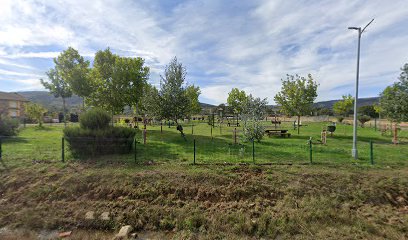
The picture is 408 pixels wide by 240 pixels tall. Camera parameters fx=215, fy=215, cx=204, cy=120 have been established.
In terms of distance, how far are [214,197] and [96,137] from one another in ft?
20.0

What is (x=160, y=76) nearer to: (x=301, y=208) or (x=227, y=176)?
(x=227, y=176)

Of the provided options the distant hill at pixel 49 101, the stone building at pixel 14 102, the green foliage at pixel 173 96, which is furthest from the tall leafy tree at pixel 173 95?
the distant hill at pixel 49 101

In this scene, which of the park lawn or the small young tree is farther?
the small young tree

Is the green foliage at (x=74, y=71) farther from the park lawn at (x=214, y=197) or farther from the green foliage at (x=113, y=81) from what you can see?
the park lawn at (x=214, y=197)

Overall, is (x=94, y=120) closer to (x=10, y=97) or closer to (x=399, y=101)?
(x=399, y=101)

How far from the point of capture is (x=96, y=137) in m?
9.42

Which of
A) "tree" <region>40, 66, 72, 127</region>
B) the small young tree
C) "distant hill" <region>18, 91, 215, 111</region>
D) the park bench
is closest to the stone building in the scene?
"distant hill" <region>18, 91, 215, 111</region>

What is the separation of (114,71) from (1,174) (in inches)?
600

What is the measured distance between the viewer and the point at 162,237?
5027 mm

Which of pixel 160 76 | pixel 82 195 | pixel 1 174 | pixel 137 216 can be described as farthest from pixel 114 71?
pixel 137 216

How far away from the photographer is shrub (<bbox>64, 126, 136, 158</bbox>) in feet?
30.5

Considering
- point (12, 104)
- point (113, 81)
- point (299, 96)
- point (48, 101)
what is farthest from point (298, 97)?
point (48, 101)

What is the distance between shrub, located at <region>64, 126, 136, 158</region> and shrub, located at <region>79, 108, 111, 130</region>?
306 millimetres

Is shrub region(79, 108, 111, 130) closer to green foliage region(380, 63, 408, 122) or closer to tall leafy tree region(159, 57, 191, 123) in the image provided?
tall leafy tree region(159, 57, 191, 123)
